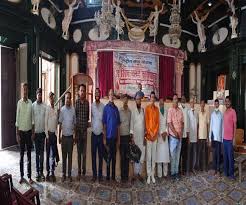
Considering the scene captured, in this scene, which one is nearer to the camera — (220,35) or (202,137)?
(202,137)

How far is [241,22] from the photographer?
8953mm

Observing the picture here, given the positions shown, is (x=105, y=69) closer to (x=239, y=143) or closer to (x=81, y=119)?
(x=239, y=143)

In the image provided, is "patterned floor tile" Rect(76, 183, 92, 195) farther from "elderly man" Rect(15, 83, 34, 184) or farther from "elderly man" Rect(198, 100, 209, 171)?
"elderly man" Rect(198, 100, 209, 171)

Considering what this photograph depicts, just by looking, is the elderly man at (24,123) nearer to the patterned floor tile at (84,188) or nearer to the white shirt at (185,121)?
the patterned floor tile at (84,188)

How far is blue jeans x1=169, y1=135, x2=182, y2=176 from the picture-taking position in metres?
5.25

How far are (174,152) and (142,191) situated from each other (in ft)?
3.06

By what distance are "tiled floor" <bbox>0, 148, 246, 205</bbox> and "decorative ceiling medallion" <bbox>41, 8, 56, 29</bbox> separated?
4844 mm

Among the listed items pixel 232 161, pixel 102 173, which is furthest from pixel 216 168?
pixel 102 173

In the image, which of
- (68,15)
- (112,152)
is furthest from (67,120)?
(68,15)

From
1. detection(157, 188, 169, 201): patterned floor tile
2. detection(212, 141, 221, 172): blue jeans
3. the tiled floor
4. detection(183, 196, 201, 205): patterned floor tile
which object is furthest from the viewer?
detection(212, 141, 221, 172): blue jeans

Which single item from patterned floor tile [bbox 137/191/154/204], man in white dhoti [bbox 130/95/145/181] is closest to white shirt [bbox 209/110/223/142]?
man in white dhoti [bbox 130/95/145/181]

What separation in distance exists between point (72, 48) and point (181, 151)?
21.0 feet

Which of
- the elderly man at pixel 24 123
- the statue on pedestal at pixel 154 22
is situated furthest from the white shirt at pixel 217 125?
the statue on pedestal at pixel 154 22

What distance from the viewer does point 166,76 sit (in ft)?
35.2
